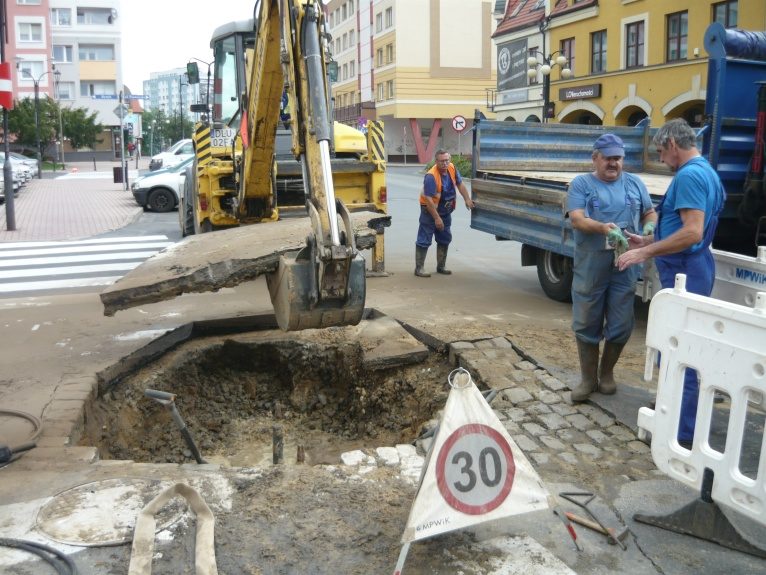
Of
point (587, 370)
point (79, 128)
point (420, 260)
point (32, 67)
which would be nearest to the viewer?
point (587, 370)

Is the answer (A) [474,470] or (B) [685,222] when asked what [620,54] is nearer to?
(B) [685,222]

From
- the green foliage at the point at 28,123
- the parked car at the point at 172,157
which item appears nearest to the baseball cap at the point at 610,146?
the parked car at the point at 172,157

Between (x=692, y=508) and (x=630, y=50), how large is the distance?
88.2 ft

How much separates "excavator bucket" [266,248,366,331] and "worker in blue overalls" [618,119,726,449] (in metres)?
1.61

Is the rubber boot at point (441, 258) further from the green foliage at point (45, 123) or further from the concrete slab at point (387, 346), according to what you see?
the green foliage at point (45, 123)

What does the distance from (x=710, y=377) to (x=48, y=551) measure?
118 inches

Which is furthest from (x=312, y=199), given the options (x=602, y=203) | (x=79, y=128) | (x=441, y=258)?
(x=79, y=128)

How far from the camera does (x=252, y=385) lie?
7.02 m

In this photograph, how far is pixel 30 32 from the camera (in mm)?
61500

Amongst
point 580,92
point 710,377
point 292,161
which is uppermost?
point 580,92

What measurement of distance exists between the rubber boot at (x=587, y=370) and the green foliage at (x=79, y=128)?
52.1 metres

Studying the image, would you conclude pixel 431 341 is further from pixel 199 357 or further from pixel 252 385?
pixel 199 357

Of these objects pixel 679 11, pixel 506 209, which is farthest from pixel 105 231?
pixel 679 11

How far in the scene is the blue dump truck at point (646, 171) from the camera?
6.65 meters
